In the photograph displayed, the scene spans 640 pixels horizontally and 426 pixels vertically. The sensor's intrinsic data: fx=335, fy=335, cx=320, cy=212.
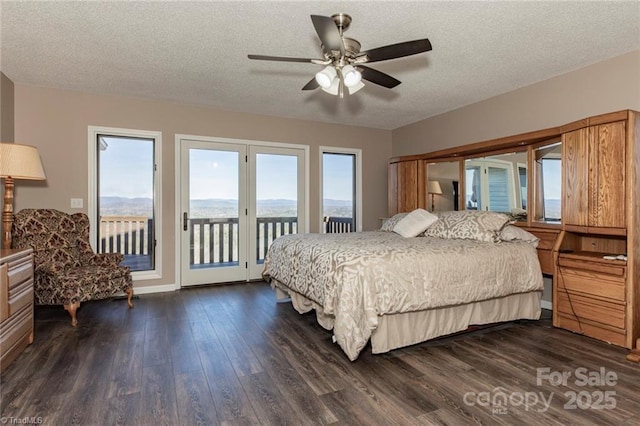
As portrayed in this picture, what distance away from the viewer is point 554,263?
10.4ft

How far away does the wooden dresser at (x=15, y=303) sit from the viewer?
7.46 ft

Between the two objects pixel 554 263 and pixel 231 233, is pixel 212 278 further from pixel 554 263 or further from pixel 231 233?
pixel 554 263

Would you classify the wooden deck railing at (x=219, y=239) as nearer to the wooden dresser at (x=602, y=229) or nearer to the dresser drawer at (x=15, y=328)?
the dresser drawer at (x=15, y=328)

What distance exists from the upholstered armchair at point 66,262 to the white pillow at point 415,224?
3109 millimetres

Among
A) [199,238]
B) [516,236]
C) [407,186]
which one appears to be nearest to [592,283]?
[516,236]

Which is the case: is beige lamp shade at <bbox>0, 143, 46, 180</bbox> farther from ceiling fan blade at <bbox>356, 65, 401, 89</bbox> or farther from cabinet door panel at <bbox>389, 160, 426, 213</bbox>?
cabinet door panel at <bbox>389, 160, 426, 213</bbox>

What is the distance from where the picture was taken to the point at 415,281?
2576mm

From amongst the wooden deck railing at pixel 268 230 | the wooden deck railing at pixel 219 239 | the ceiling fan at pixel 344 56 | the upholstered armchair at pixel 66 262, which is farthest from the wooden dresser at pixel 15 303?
the wooden deck railing at pixel 268 230

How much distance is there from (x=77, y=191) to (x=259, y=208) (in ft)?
7.55

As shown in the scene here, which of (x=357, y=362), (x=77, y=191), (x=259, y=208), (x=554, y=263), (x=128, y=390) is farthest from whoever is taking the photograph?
(x=259, y=208)

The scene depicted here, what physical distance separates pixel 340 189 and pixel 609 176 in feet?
12.0

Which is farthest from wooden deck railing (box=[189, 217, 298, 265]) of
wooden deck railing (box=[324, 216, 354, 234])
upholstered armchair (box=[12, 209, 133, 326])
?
upholstered armchair (box=[12, 209, 133, 326])

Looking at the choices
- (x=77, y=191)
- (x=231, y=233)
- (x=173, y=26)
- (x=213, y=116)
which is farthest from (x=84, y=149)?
(x=173, y=26)

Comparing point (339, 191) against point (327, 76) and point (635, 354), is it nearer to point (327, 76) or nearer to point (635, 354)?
point (327, 76)
